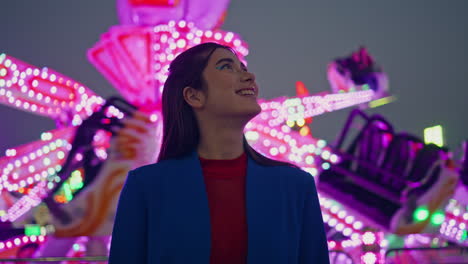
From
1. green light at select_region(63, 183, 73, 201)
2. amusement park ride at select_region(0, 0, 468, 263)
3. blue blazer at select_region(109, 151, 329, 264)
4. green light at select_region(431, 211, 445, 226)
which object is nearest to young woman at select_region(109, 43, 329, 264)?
blue blazer at select_region(109, 151, 329, 264)

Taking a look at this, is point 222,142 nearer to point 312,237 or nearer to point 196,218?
point 196,218

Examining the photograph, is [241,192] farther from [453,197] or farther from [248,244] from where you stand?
[453,197]

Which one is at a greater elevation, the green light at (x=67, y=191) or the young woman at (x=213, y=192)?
the young woman at (x=213, y=192)

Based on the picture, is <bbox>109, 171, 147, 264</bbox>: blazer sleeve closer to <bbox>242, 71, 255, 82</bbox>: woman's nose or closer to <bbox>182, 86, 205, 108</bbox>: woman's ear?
<bbox>182, 86, 205, 108</bbox>: woman's ear

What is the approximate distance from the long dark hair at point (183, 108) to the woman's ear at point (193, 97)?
0.01 metres

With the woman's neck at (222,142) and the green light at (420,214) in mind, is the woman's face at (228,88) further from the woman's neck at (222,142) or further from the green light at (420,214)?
the green light at (420,214)

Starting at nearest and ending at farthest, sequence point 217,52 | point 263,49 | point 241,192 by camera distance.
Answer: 1. point 241,192
2. point 217,52
3. point 263,49

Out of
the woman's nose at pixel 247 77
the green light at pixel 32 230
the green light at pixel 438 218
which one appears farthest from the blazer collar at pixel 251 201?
the green light at pixel 438 218

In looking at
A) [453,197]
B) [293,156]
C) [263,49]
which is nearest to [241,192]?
[293,156]

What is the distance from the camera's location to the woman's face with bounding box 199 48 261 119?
129 cm

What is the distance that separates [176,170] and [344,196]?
5.96 m

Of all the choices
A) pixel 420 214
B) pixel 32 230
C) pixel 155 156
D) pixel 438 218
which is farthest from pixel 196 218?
pixel 438 218

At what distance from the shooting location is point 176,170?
4.06 feet

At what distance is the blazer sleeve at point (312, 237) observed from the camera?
1.23 metres
